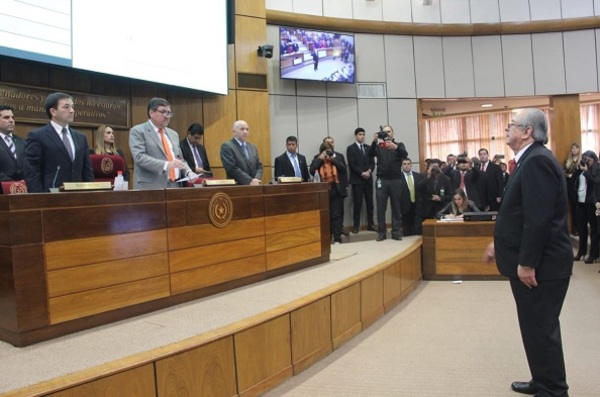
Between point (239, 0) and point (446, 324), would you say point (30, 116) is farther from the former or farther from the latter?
point (446, 324)

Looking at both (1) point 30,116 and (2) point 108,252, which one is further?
(1) point 30,116

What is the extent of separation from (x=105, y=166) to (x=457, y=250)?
350 cm

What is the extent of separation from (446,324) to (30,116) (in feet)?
12.3

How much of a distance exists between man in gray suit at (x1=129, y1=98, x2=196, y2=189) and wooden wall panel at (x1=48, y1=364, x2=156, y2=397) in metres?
1.36

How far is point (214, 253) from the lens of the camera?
112 inches

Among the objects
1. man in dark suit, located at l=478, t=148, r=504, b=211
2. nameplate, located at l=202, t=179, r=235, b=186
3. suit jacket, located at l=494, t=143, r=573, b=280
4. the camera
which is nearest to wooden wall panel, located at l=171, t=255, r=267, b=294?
nameplate, located at l=202, t=179, r=235, b=186

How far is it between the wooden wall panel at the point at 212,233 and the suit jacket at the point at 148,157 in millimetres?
423

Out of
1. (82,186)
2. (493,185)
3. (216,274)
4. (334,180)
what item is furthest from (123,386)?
(493,185)

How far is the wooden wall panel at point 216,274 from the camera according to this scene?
2.62 m

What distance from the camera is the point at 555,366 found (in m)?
1.97

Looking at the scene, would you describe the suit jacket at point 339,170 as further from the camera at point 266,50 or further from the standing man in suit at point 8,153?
the standing man in suit at point 8,153

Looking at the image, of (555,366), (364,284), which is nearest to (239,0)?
(364,284)

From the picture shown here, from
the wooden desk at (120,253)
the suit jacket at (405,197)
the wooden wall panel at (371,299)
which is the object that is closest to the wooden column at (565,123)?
the suit jacket at (405,197)

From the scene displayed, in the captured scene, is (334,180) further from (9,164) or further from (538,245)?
(538,245)
